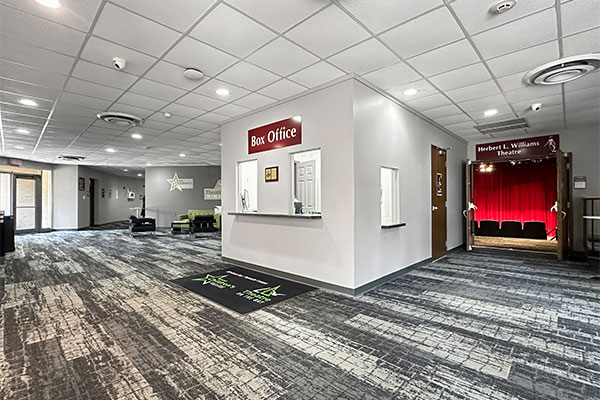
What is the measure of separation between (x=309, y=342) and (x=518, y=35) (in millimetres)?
3771

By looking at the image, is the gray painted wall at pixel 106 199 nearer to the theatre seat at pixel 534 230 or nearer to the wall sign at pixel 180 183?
the wall sign at pixel 180 183

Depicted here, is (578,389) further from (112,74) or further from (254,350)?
(112,74)

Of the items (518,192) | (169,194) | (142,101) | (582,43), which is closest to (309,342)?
(582,43)

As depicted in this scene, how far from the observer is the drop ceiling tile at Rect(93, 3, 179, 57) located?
2.61 meters

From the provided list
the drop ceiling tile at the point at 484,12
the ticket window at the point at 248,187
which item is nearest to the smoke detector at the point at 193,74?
the ticket window at the point at 248,187

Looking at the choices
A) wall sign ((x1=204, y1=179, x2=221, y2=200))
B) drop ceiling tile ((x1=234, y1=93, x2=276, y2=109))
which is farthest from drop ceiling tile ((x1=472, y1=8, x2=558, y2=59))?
wall sign ((x1=204, y1=179, x2=221, y2=200))

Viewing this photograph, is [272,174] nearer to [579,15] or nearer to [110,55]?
[110,55]

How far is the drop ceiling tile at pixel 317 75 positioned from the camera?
364cm

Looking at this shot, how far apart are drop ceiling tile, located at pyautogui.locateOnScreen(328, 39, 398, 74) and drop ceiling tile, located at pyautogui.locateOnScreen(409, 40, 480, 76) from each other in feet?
1.17

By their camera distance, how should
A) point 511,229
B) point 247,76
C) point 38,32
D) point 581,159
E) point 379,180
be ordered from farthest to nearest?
point 511,229 → point 581,159 → point 379,180 → point 247,76 → point 38,32

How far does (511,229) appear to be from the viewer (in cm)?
986

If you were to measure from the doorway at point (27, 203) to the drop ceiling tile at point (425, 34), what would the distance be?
1489 cm

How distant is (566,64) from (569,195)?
181 inches

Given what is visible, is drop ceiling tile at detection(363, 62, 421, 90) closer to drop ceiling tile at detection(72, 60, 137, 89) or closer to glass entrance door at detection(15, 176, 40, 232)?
drop ceiling tile at detection(72, 60, 137, 89)
